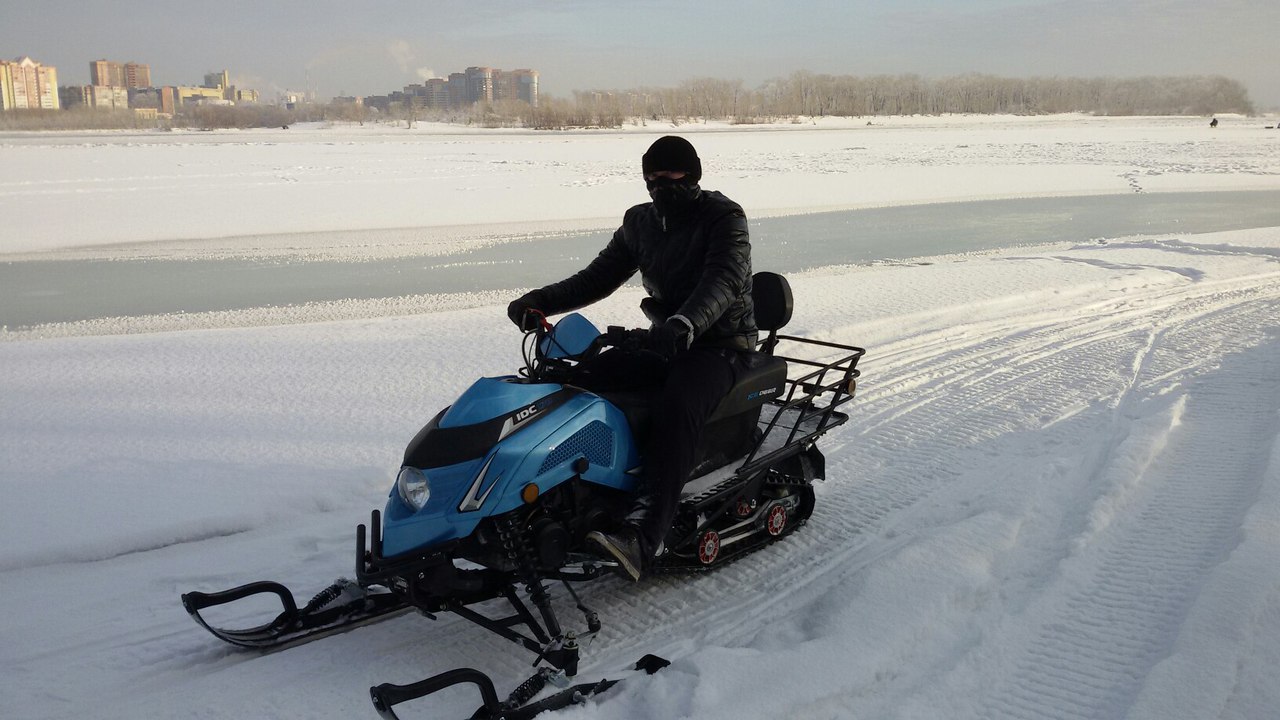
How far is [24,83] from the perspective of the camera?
4616 inches

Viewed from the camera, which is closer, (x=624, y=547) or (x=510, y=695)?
(x=510, y=695)

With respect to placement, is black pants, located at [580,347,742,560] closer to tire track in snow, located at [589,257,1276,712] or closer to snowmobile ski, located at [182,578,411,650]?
tire track in snow, located at [589,257,1276,712]

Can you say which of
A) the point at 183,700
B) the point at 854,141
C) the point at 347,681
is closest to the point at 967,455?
the point at 347,681

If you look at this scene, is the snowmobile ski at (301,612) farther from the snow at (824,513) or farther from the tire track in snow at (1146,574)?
the tire track in snow at (1146,574)

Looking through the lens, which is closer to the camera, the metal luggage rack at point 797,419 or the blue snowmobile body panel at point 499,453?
the blue snowmobile body panel at point 499,453

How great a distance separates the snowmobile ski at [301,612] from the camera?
3.42 meters

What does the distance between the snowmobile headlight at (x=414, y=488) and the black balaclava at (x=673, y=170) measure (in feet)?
4.52

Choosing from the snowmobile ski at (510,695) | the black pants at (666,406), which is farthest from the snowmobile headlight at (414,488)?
the black pants at (666,406)

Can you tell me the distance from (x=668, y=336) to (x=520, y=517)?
806 mm

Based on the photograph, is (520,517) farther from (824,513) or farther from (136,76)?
(136,76)

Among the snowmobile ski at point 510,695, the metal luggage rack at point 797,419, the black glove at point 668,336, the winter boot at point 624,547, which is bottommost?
the snowmobile ski at point 510,695

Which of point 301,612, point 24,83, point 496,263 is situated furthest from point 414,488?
point 24,83

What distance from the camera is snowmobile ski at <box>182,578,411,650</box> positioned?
135 inches

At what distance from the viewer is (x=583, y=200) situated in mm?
20766
